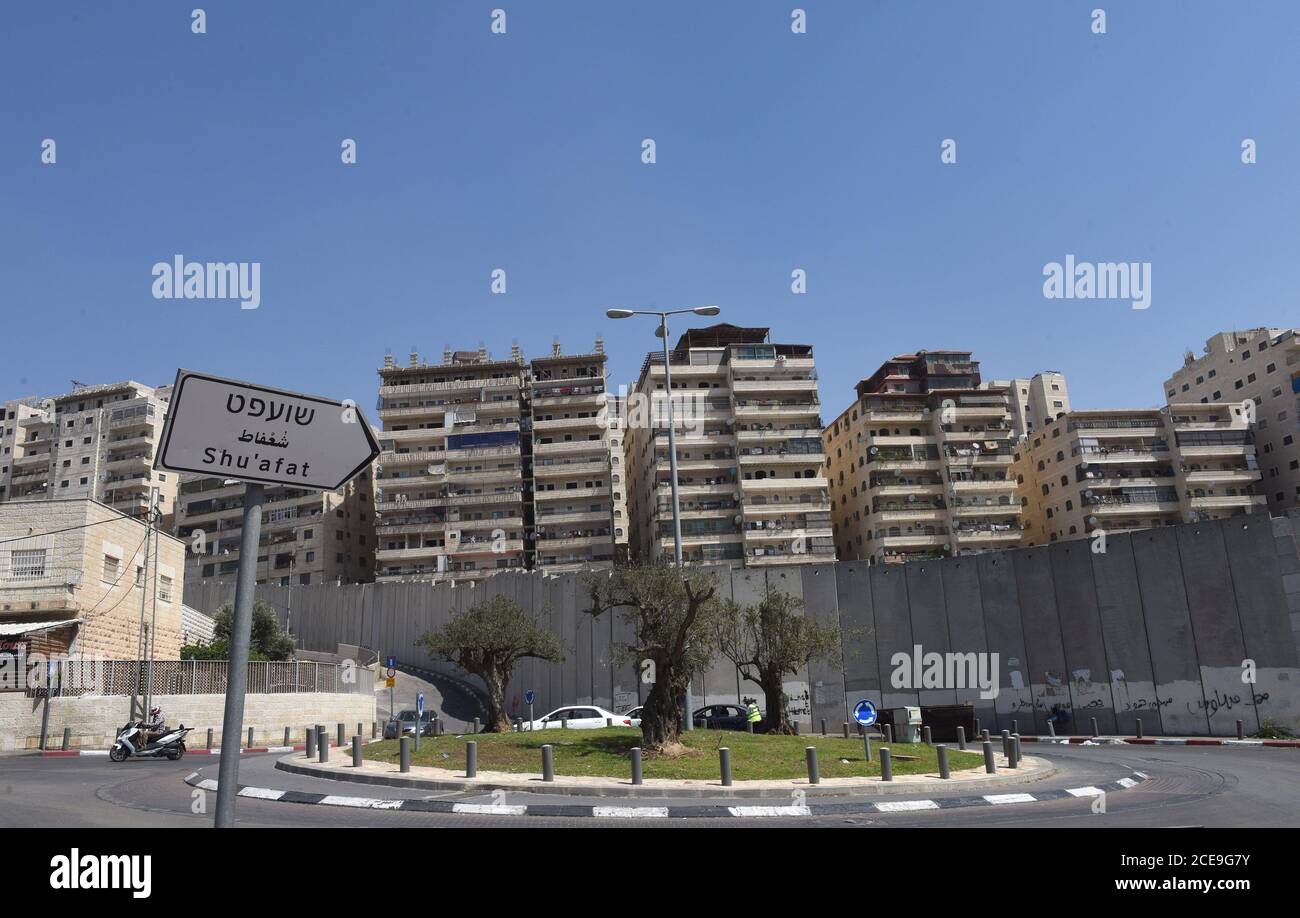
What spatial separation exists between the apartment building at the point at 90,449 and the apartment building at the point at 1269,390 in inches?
4464

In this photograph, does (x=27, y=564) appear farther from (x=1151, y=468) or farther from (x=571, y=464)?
(x=1151, y=468)

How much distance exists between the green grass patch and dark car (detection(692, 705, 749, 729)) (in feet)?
30.7

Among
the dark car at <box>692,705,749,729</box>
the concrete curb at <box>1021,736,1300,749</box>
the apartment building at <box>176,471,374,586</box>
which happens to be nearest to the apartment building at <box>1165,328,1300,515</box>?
the concrete curb at <box>1021,736,1300,749</box>

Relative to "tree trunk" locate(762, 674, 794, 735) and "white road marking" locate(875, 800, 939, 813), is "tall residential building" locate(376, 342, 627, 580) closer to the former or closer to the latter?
"tree trunk" locate(762, 674, 794, 735)

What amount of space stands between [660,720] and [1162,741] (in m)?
25.8

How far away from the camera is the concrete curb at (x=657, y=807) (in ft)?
46.0

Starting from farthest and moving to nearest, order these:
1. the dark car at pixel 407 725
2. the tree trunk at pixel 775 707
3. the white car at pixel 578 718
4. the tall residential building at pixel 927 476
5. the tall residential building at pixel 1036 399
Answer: the tall residential building at pixel 1036 399, the tall residential building at pixel 927 476, the dark car at pixel 407 725, the white car at pixel 578 718, the tree trunk at pixel 775 707

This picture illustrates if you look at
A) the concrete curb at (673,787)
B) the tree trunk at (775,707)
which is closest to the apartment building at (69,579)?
the concrete curb at (673,787)

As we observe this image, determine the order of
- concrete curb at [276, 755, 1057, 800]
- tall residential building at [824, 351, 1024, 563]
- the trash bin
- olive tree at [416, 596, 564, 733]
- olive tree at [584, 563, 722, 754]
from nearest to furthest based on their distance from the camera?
1. concrete curb at [276, 755, 1057, 800]
2. olive tree at [584, 563, 722, 754]
3. the trash bin
4. olive tree at [416, 596, 564, 733]
5. tall residential building at [824, 351, 1024, 563]

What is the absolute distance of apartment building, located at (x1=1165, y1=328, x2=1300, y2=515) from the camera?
82062mm

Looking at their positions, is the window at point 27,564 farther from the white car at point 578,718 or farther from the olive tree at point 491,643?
the white car at point 578,718

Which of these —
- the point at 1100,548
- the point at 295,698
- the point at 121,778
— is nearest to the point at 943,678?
the point at 1100,548

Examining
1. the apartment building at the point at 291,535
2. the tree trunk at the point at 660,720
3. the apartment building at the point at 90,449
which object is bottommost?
the tree trunk at the point at 660,720

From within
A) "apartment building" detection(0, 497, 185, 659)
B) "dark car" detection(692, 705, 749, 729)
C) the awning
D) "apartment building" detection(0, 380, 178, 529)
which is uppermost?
"apartment building" detection(0, 380, 178, 529)
